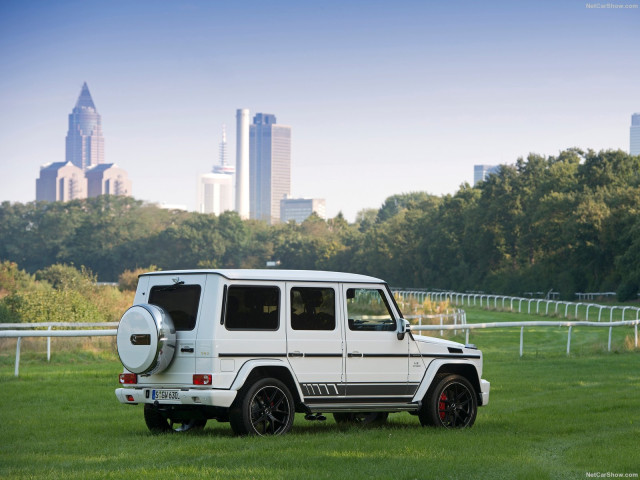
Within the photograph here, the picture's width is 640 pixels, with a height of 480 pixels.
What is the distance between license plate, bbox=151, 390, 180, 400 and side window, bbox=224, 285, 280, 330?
98 cm

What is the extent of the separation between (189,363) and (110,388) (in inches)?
300

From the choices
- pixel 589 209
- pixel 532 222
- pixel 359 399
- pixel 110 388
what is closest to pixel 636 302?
pixel 589 209

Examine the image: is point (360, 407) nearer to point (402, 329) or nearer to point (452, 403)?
point (402, 329)

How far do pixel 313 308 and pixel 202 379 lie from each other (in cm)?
175

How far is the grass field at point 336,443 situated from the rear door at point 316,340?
620 mm

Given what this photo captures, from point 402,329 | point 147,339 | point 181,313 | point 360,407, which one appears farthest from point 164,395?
point 402,329

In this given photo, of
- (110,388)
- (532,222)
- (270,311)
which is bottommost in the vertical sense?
(110,388)

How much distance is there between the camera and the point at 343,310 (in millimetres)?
12641

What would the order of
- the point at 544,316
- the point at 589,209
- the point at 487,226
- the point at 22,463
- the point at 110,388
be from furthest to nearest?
the point at 487,226
the point at 589,209
the point at 544,316
the point at 110,388
the point at 22,463

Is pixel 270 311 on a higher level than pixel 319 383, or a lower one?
higher

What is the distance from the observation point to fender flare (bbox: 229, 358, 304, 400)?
1161 centimetres

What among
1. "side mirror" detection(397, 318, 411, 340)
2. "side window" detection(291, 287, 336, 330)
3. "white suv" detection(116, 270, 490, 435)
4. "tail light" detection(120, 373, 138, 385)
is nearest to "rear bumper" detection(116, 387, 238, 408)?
"white suv" detection(116, 270, 490, 435)

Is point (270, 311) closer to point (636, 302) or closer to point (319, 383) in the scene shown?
point (319, 383)

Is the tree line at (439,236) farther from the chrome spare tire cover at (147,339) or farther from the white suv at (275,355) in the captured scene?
the chrome spare tire cover at (147,339)
